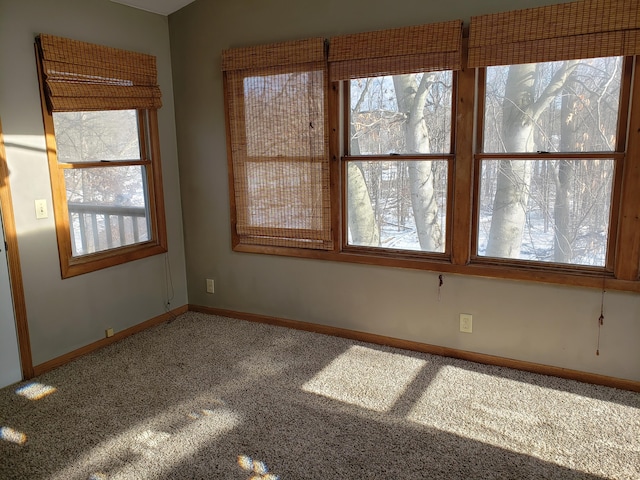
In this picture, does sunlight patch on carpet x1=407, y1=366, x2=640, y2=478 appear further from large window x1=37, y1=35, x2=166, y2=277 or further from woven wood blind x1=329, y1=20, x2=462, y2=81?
large window x1=37, y1=35, x2=166, y2=277

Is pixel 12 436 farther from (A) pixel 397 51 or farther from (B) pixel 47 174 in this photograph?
(A) pixel 397 51

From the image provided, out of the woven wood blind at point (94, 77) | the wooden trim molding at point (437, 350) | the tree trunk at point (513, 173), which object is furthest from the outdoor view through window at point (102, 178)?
the tree trunk at point (513, 173)

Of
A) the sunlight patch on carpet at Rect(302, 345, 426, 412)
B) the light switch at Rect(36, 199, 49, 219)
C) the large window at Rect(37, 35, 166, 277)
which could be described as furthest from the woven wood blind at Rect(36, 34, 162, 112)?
the sunlight patch on carpet at Rect(302, 345, 426, 412)

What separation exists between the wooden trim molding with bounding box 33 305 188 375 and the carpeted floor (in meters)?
0.08

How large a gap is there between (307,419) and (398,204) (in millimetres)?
1512

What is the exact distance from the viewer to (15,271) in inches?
113

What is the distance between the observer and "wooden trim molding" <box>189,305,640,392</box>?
281cm

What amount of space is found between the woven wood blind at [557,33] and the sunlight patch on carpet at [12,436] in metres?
3.07

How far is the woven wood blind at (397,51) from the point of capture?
2.86 meters

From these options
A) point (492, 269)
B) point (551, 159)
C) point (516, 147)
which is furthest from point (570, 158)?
point (492, 269)

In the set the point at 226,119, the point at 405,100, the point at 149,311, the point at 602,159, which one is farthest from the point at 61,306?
the point at 602,159

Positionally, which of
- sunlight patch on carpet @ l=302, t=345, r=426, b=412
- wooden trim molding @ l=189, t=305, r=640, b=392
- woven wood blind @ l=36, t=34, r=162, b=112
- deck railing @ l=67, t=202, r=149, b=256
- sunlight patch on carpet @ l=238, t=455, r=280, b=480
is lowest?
sunlight patch on carpet @ l=238, t=455, r=280, b=480

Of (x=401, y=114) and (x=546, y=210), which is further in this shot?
(x=401, y=114)

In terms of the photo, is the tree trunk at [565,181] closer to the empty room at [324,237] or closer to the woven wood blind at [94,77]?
the empty room at [324,237]
